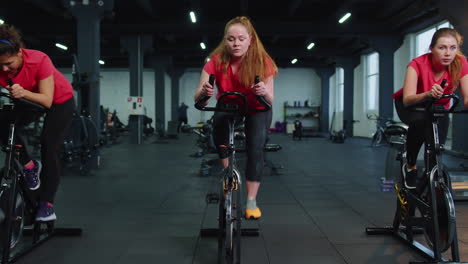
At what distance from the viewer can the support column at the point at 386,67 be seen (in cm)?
1188

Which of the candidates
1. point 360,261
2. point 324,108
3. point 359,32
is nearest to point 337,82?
point 324,108

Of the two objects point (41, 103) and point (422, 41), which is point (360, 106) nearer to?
point (422, 41)

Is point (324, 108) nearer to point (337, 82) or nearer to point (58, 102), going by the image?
point (337, 82)

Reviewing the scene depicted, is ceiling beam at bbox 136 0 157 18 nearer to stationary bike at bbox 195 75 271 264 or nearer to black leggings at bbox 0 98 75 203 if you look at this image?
black leggings at bbox 0 98 75 203

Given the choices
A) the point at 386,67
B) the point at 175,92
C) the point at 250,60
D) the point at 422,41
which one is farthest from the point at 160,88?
the point at 250,60

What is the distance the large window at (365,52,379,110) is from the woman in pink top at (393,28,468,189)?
45.4 feet

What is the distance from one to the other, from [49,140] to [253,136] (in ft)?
3.95

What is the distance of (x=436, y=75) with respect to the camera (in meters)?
2.26

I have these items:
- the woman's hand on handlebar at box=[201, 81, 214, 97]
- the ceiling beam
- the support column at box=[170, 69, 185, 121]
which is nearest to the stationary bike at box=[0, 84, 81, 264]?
the woman's hand on handlebar at box=[201, 81, 214, 97]

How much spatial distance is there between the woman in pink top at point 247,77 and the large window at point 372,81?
47.2 ft

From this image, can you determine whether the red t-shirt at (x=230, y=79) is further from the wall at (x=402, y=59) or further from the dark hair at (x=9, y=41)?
the wall at (x=402, y=59)

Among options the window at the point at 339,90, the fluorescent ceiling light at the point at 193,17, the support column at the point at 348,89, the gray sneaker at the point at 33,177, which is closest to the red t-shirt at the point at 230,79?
the gray sneaker at the point at 33,177

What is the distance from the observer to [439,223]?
2088 mm

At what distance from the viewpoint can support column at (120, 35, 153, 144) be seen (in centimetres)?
1219
